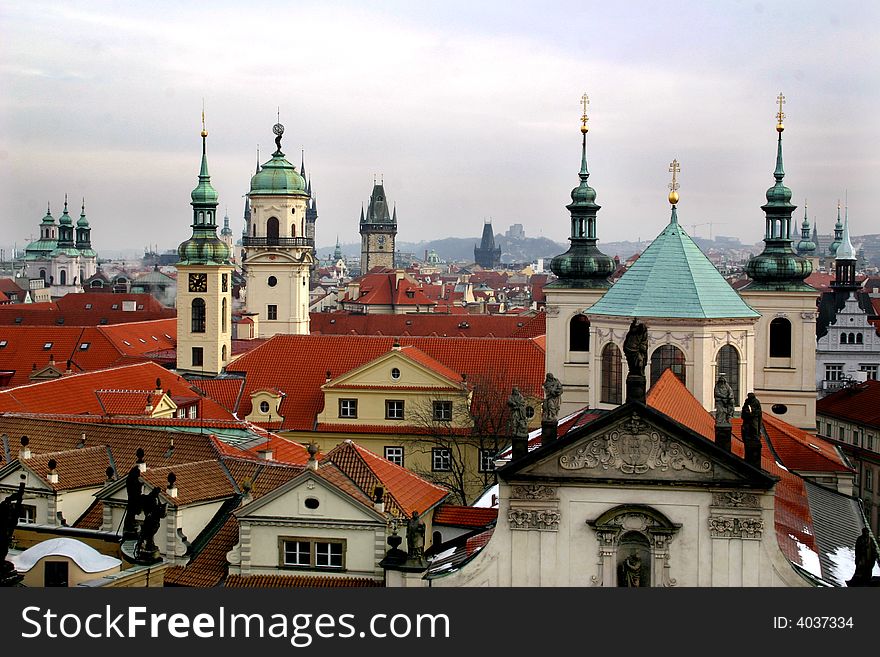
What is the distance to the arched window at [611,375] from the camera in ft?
141

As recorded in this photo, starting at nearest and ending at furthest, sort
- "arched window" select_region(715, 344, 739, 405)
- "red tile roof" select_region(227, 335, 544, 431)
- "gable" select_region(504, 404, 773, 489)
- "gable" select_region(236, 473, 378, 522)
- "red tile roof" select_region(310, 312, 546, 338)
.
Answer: "gable" select_region(504, 404, 773, 489), "gable" select_region(236, 473, 378, 522), "arched window" select_region(715, 344, 739, 405), "red tile roof" select_region(227, 335, 544, 431), "red tile roof" select_region(310, 312, 546, 338)

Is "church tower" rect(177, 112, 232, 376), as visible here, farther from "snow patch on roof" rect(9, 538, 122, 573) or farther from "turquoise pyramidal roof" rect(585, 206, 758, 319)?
"snow patch on roof" rect(9, 538, 122, 573)

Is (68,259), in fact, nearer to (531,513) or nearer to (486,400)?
(486,400)

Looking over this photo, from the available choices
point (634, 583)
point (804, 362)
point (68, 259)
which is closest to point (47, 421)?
point (634, 583)

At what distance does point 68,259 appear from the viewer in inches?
6540

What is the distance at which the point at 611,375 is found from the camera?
143 ft

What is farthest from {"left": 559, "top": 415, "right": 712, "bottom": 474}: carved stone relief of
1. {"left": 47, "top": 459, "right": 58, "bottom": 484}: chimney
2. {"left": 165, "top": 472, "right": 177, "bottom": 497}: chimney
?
{"left": 47, "top": 459, "right": 58, "bottom": 484}: chimney

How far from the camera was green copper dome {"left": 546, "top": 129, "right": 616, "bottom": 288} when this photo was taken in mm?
51250

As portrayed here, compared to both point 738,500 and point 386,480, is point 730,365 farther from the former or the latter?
point 738,500

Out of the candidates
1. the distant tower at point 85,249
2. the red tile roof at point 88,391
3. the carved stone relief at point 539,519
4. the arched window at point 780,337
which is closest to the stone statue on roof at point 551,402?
the carved stone relief at point 539,519

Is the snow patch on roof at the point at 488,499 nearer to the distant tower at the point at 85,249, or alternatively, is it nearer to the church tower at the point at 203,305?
the church tower at the point at 203,305

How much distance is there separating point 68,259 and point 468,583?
492 ft

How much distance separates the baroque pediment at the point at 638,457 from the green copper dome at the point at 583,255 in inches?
1035
